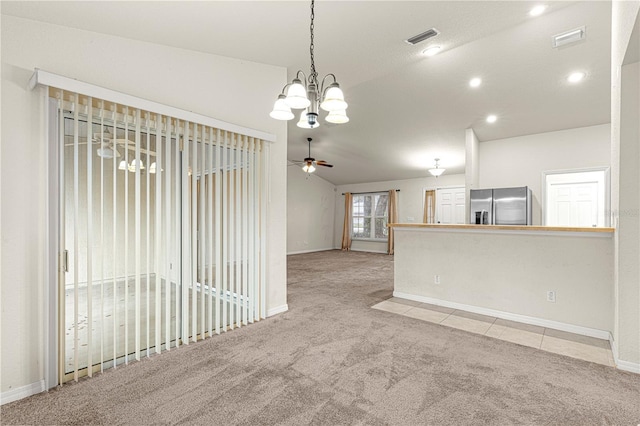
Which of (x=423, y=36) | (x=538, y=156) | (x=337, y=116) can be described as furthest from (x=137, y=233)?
(x=538, y=156)

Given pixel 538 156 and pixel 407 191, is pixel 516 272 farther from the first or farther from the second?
pixel 407 191

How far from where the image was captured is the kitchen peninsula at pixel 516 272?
309 centimetres

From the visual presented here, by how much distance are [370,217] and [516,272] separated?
734 cm

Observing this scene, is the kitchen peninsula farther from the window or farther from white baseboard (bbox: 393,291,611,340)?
the window

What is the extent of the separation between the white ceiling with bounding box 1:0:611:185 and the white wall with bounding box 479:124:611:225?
251 mm

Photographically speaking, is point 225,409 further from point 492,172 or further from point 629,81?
point 492,172

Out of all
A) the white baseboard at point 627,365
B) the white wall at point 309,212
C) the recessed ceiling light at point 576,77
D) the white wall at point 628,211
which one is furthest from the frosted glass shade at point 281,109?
the white wall at point 309,212

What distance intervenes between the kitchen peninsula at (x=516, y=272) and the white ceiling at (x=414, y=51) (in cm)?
231

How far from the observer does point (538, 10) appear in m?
3.03

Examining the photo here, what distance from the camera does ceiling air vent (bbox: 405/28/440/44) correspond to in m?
2.95

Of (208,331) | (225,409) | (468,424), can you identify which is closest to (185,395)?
(225,409)

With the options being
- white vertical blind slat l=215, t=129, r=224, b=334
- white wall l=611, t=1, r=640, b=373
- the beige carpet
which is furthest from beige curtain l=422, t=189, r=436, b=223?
white vertical blind slat l=215, t=129, r=224, b=334

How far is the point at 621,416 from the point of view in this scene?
72.0 inches

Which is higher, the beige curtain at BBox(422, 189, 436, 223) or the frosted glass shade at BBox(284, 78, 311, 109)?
the frosted glass shade at BBox(284, 78, 311, 109)
